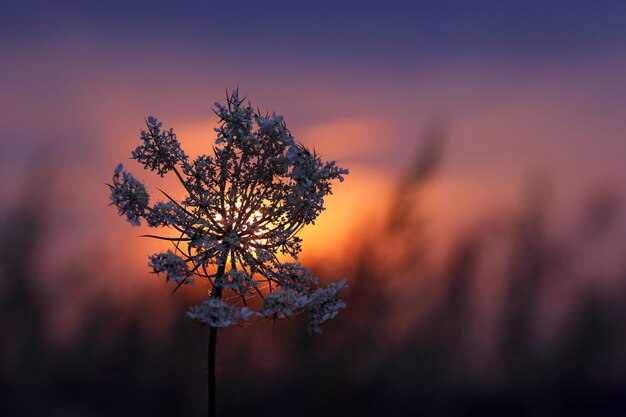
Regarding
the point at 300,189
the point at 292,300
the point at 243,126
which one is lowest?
the point at 292,300

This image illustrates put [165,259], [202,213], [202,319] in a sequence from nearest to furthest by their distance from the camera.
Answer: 1. [202,319]
2. [165,259]
3. [202,213]

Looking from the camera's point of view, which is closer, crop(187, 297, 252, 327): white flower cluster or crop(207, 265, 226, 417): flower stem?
crop(187, 297, 252, 327): white flower cluster

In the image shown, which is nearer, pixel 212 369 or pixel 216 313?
pixel 216 313

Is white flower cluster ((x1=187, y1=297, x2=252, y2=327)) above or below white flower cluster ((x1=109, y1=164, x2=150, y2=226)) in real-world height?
below

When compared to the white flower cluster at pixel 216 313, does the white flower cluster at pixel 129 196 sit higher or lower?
higher

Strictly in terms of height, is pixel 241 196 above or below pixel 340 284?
above

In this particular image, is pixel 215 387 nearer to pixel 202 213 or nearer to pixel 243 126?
pixel 202 213

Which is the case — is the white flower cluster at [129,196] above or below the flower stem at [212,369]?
above

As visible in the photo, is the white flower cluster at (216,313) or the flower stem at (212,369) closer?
the white flower cluster at (216,313)

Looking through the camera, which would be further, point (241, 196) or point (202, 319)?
point (241, 196)

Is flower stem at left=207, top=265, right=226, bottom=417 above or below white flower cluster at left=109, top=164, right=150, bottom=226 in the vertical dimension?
below

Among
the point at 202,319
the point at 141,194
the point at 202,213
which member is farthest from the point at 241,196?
the point at 202,319
